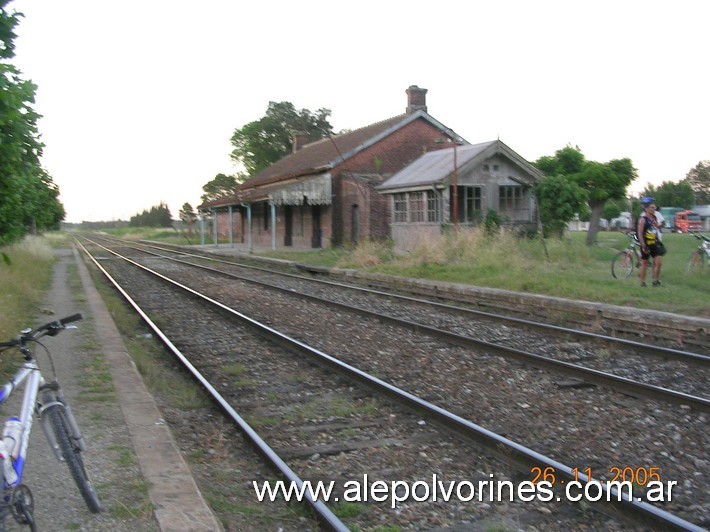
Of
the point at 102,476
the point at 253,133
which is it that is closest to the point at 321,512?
the point at 102,476

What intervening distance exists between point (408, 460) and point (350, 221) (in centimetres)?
2766

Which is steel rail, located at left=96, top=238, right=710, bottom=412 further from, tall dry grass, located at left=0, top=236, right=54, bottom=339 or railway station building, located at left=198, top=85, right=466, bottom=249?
railway station building, located at left=198, top=85, right=466, bottom=249

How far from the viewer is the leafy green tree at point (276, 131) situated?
6431cm

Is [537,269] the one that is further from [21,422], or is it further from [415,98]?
[415,98]

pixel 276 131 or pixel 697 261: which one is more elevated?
pixel 276 131

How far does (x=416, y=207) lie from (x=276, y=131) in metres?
42.3

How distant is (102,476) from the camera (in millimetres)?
4430

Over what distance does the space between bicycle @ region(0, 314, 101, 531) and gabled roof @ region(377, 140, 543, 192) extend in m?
20.1

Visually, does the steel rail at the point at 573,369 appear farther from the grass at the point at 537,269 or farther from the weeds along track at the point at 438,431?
the grass at the point at 537,269

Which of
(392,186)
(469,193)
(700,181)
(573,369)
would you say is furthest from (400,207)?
(700,181)

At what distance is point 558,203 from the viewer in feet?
75.4

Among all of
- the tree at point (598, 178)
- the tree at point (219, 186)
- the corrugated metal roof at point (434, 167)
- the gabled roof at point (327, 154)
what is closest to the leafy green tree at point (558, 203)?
the corrugated metal roof at point (434, 167)

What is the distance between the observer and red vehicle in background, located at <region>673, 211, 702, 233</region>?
60156mm

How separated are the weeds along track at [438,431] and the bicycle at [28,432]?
166cm
